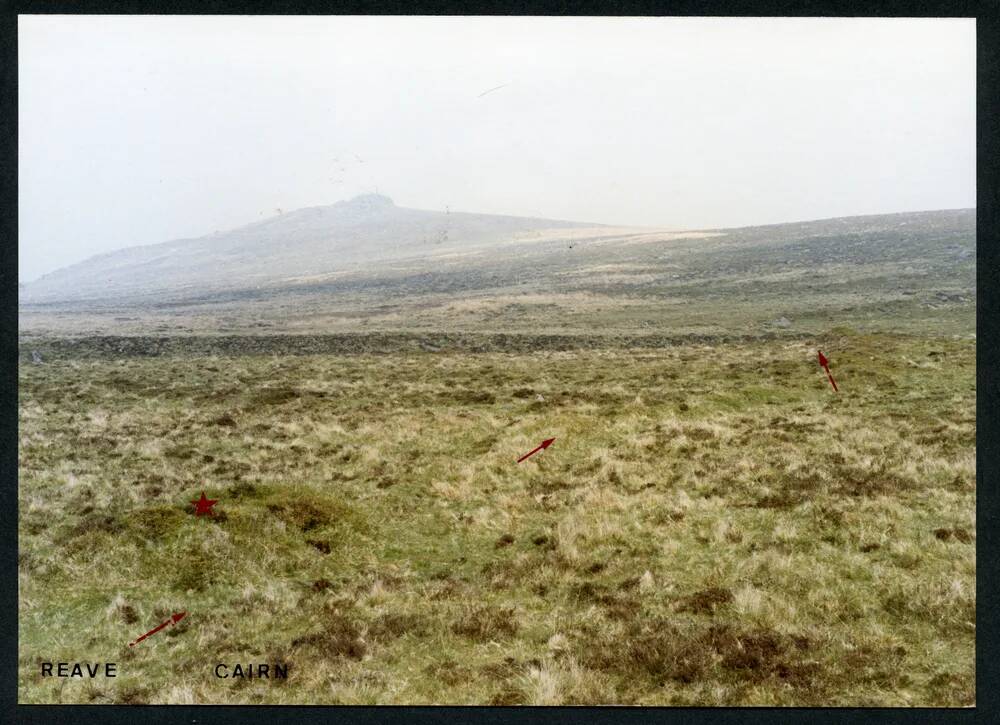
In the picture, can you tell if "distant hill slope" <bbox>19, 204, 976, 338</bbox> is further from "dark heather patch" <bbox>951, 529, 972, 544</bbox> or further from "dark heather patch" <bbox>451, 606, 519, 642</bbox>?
"dark heather patch" <bbox>451, 606, 519, 642</bbox>

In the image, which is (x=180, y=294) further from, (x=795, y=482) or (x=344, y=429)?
(x=795, y=482)

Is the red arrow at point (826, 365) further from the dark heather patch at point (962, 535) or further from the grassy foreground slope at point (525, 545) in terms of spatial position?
the dark heather patch at point (962, 535)

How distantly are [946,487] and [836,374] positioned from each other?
15.2 ft

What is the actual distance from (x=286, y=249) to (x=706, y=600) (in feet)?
321

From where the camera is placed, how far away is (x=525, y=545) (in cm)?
859

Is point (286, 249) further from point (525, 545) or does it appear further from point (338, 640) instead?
point (338, 640)

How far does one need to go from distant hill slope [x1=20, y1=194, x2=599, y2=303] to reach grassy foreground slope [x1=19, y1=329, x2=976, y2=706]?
1940 inches

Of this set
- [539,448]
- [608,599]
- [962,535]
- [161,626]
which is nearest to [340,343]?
[539,448]

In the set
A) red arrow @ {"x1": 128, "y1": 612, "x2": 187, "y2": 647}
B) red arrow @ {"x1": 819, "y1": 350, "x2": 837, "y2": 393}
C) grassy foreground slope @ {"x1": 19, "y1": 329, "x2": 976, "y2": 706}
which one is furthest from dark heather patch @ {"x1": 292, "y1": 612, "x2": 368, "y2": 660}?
red arrow @ {"x1": 819, "y1": 350, "x2": 837, "y2": 393}

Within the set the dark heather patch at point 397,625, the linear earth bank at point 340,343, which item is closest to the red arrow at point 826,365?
the linear earth bank at point 340,343

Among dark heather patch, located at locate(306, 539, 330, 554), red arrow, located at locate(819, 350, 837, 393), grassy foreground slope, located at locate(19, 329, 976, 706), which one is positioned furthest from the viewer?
red arrow, located at locate(819, 350, 837, 393)

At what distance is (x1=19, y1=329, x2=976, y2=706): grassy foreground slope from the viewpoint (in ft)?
21.7

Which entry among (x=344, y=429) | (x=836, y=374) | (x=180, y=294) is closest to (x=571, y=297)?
(x=836, y=374)

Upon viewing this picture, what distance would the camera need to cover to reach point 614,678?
257 inches
